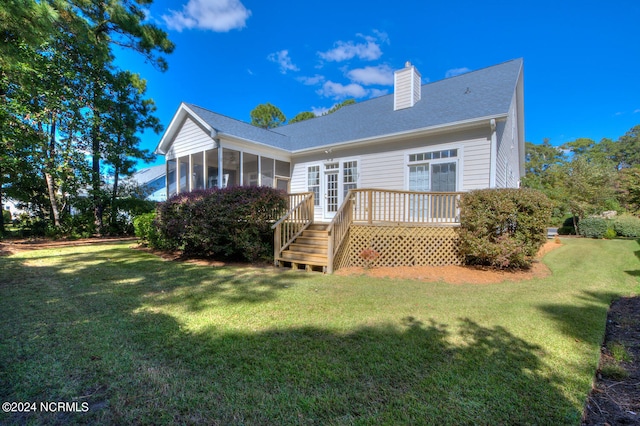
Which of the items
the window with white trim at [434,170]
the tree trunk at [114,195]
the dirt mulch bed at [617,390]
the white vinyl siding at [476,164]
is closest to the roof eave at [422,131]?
the white vinyl siding at [476,164]

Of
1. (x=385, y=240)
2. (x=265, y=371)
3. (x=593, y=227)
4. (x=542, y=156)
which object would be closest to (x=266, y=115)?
(x=385, y=240)

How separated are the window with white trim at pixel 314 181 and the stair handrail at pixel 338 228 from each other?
4318mm

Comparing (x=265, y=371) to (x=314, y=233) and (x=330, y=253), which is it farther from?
(x=314, y=233)

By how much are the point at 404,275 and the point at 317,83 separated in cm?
2214

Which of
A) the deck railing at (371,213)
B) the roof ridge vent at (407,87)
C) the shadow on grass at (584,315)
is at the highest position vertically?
the roof ridge vent at (407,87)

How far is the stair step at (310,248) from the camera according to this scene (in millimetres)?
6936

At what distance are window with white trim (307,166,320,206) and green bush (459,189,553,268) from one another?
20.4 ft

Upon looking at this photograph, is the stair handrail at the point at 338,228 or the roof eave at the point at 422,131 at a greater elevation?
the roof eave at the point at 422,131

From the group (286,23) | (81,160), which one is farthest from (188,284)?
(286,23)

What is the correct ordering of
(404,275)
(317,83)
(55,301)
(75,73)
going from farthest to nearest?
1. (317,83)
2. (75,73)
3. (404,275)
4. (55,301)

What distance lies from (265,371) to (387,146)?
29.2 feet

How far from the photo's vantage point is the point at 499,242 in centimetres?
640

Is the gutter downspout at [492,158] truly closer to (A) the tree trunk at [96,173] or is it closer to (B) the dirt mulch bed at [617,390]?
(B) the dirt mulch bed at [617,390]

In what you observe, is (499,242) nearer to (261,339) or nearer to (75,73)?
(261,339)
